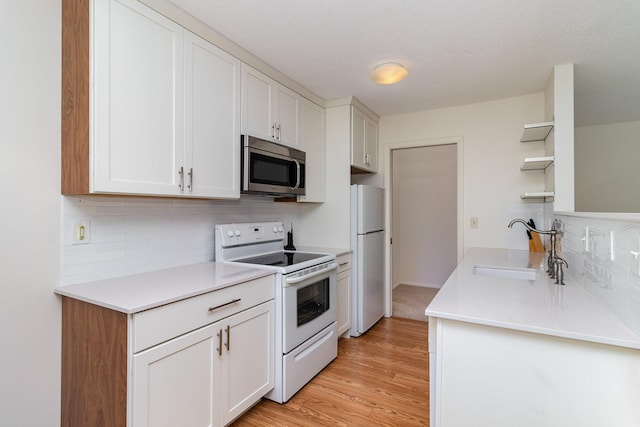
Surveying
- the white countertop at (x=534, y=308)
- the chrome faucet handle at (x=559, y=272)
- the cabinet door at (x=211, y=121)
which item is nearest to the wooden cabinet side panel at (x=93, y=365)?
the cabinet door at (x=211, y=121)

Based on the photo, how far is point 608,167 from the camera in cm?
376

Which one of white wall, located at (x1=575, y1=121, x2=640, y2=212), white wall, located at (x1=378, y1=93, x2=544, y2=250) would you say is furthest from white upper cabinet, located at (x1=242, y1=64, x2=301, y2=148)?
white wall, located at (x1=575, y1=121, x2=640, y2=212)

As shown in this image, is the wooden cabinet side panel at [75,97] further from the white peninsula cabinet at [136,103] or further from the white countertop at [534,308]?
the white countertop at [534,308]

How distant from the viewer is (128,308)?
3.93ft

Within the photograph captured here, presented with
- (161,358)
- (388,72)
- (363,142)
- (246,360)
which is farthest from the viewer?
(363,142)

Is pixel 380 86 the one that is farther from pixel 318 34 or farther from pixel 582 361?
pixel 582 361

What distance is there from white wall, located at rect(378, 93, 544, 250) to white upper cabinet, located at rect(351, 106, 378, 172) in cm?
58

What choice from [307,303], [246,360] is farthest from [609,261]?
[246,360]

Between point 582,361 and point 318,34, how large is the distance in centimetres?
204

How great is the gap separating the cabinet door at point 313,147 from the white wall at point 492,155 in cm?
121

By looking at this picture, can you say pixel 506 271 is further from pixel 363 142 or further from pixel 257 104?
pixel 257 104

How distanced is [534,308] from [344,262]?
1.76 metres

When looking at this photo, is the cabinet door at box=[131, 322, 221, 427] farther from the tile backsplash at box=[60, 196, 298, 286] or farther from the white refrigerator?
the white refrigerator

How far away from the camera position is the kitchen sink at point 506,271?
2072 millimetres
